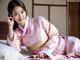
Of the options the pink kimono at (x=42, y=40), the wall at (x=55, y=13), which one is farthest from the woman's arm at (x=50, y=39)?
the wall at (x=55, y=13)

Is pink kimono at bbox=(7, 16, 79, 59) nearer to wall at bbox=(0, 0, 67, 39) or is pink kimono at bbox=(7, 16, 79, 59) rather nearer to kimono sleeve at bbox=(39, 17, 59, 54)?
kimono sleeve at bbox=(39, 17, 59, 54)

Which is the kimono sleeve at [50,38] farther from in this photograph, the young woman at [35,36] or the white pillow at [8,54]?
the white pillow at [8,54]

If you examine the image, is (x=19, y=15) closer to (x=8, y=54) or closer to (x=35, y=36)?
(x=35, y=36)

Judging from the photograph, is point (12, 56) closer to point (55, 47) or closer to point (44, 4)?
point (55, 47)

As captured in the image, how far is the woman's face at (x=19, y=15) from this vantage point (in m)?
1.19

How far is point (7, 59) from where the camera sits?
90 centimetres

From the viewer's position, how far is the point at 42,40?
1.14 metres

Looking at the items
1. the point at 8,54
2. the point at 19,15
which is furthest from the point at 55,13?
the point at 8,54

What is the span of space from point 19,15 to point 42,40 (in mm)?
205

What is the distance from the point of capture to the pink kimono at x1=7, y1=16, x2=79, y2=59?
1.13m

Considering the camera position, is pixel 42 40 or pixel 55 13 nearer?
pixel 42 40

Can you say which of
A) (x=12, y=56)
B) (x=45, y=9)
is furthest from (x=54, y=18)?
(x=12, y=56)

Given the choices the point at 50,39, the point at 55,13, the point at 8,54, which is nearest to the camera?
the point at 8,54

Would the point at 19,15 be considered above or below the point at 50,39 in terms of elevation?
above
